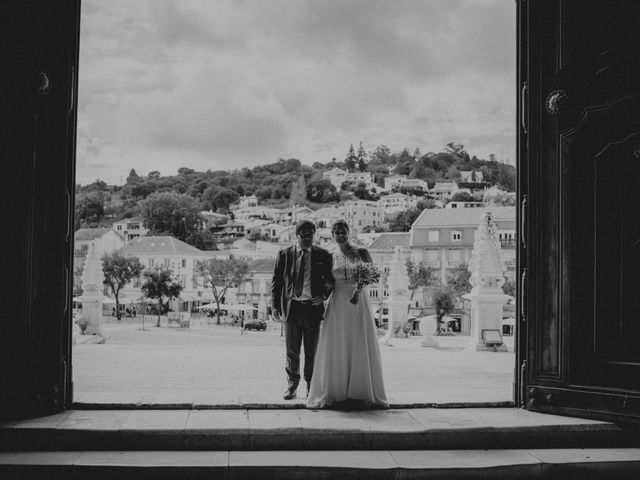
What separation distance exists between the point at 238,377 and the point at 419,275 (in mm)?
41898

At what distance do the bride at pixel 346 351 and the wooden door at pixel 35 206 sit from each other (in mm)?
1787

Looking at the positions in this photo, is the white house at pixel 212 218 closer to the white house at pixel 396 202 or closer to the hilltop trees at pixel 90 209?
the hilltop trees at pixel 90 209

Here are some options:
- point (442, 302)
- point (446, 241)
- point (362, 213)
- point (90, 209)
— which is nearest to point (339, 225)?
point (442, 302)

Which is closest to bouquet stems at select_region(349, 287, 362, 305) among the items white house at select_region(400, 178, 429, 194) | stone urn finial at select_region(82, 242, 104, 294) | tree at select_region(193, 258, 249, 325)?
stone urn finial at select_region(82, 242, 104, 294)

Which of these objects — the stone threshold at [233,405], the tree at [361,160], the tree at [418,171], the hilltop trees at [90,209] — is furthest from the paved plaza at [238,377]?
the tree at [361,160]

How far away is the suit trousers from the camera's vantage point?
538 centimetres

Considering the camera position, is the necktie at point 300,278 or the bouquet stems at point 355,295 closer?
the bouquet stems at point 355,295

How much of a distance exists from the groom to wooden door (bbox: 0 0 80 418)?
5.26ft

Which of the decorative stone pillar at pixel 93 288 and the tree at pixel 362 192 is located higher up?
the tree at pixel 362 192

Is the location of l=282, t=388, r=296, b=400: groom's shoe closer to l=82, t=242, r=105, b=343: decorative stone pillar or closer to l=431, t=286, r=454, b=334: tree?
l=82, t=242, r=105, b=343: decorative stone pillar

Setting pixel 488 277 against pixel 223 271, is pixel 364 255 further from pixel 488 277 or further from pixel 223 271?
pixel 223 271

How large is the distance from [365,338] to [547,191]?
5.42 ft

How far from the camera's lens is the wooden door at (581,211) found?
4484 mm

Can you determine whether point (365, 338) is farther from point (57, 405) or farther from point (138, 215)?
point (138, 215)
